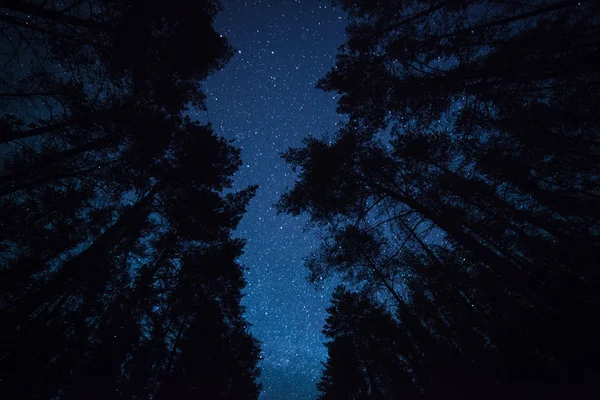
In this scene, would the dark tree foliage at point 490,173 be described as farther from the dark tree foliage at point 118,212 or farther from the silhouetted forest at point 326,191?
the dark tree foliage at point 118,212

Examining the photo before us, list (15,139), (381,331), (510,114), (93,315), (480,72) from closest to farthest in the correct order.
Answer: (15,139) → (480,72) → (510,114) → (93,315) → (381,331)

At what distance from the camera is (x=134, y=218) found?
7.91 m

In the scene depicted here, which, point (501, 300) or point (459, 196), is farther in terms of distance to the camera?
point (459, 196)

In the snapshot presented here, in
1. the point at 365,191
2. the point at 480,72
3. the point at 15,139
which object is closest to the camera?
the point at 15,139

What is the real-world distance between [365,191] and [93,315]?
1349 centimetres

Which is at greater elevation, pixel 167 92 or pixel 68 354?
pixel 167 92

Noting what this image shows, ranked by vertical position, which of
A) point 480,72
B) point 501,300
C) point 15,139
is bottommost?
point 501,300

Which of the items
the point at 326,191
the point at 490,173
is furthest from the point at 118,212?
the point at 490,173

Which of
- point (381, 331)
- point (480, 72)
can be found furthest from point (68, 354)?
point (381, 331)

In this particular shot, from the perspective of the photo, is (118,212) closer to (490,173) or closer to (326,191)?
(326,191)

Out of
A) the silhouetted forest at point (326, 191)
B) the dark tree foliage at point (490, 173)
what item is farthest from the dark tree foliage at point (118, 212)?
the dark tree foliage at point (490, 173)

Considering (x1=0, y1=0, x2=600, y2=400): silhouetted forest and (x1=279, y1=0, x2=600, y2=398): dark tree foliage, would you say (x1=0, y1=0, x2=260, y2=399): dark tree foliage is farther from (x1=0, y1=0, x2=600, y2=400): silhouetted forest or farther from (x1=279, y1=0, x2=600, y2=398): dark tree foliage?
(x1=279, y1=0, x2=600, y2=398): dark tree foliage

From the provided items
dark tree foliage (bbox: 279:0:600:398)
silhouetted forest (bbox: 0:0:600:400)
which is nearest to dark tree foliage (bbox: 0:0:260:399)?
silhouetted forest (bbox: 0:0:600:400)

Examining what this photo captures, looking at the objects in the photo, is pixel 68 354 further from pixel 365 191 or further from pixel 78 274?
pixel 365 191
